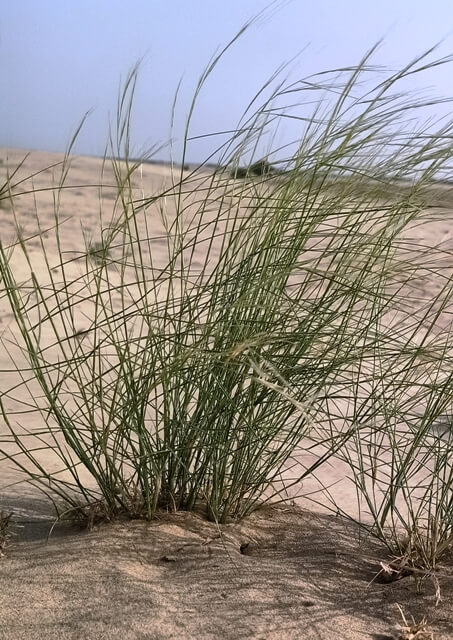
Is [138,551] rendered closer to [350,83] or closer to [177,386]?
[177,386]

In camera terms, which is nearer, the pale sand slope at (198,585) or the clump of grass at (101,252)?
the pale sand slope at (198,585)

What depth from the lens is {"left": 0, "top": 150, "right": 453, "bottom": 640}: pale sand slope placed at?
147 centimetres

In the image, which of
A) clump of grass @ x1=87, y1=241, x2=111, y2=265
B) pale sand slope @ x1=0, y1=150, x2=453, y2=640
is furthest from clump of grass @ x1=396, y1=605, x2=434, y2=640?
clump of grass @ x1=87, y1=241, x2=111, y2=265

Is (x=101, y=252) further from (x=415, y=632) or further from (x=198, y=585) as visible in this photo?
(x=415, y=632)

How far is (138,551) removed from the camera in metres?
1.71

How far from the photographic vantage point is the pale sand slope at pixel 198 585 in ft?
4.83

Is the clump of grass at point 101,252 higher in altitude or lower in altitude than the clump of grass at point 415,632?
higher

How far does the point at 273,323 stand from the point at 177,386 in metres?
0.29

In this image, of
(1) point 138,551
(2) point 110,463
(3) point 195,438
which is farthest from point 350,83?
(1) point 138,551

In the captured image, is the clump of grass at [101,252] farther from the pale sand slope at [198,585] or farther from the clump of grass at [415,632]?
the clump of grass at [415,632]

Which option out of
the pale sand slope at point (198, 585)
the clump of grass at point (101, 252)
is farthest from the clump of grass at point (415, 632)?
the clump of grass at point (101, 252)

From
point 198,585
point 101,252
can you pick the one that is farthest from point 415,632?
point 101,252

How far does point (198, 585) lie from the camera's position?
160 centimetres

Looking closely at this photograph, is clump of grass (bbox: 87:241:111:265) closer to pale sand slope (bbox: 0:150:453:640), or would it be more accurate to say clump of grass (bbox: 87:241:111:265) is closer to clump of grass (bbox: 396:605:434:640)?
Result: pale sand slope (bbox: 0:150:453:640)
